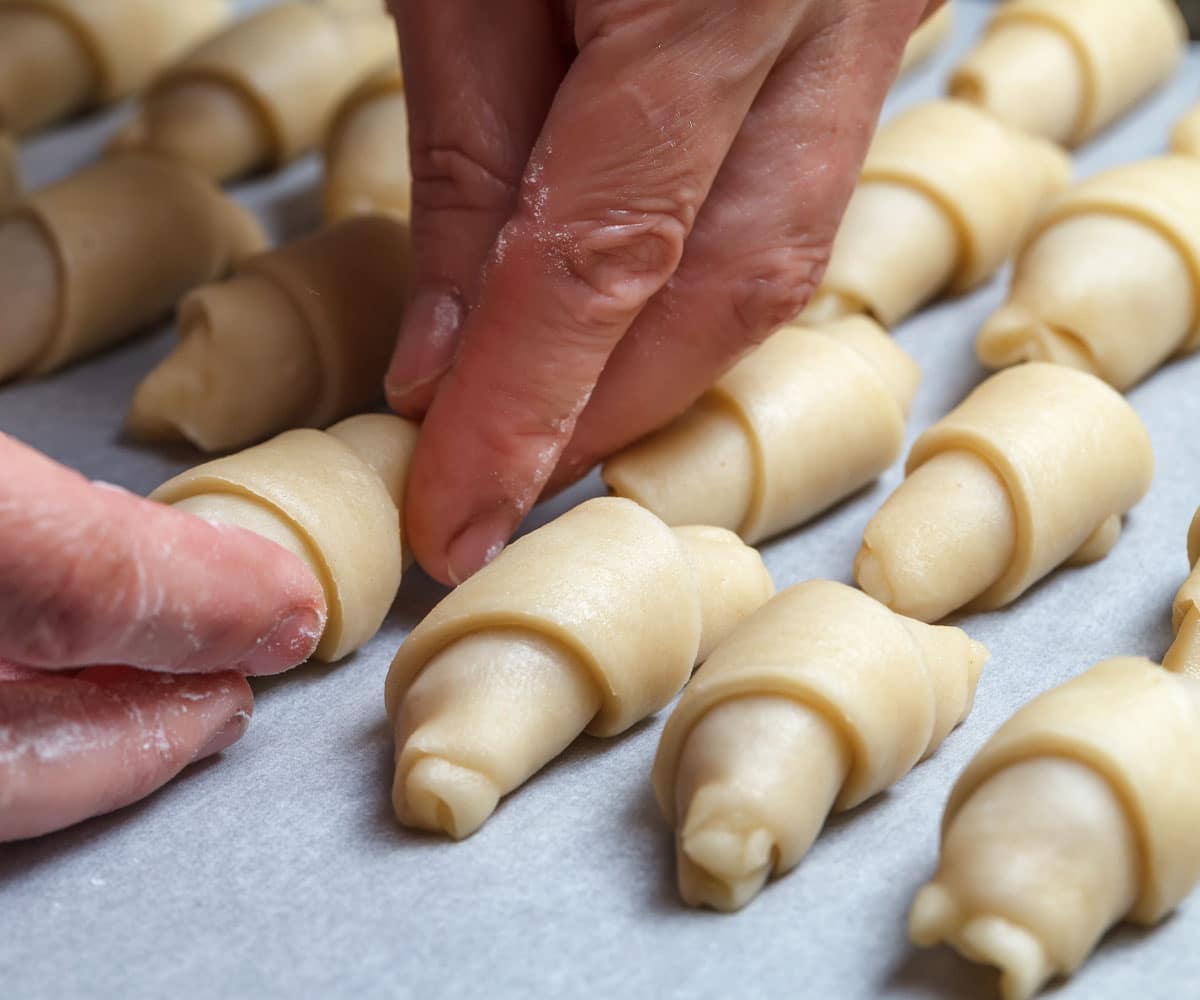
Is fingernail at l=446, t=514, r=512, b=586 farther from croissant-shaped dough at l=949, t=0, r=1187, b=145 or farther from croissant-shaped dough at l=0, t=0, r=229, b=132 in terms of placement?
croissant-shaped dough at l=0, t=0, r=229, b=132

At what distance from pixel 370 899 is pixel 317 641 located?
0.94ft

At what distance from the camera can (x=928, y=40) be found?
9.81ft

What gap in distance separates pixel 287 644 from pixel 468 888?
0.30m

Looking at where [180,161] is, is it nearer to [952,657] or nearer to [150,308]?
[150,308]

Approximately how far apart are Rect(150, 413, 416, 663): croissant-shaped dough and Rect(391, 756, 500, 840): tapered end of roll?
0.88 ft

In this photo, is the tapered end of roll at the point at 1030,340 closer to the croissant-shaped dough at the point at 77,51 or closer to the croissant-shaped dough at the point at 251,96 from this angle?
the croissant-shaped dough at the point at 251,96

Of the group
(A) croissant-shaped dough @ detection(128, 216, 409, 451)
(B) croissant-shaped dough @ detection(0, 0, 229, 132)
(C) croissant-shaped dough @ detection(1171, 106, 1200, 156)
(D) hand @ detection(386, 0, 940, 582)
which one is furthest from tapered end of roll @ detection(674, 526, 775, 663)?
(B) croissant-shaped dough @ detection(0, 0, 229, 132)

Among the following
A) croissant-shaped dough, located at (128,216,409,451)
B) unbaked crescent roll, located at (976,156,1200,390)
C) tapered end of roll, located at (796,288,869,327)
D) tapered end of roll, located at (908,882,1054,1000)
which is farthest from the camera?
tapered end of roll, located at (796,288,869,327)

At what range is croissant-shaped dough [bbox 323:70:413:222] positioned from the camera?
2396 mm

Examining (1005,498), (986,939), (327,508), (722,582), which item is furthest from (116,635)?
(1005,498)

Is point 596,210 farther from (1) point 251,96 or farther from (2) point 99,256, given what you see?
(1) point 251,96

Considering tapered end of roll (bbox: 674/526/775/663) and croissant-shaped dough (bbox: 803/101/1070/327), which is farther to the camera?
croissant-shaped dough (bbox: 803/101/1070/327)

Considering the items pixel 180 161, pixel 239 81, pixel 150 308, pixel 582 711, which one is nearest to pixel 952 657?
pixel 582 711

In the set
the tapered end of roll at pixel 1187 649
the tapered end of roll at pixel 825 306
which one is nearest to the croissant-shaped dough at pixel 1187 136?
the tapered end of roll at pixel 825 306
